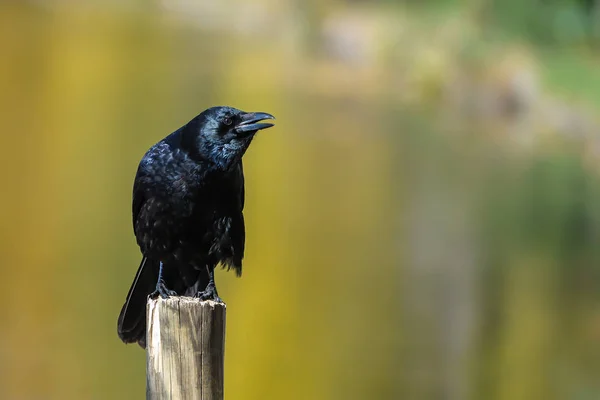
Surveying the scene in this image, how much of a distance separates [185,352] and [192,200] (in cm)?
119

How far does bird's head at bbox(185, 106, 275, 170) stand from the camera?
498 centimetres

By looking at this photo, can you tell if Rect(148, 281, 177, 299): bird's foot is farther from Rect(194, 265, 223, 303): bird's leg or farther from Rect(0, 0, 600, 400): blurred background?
Rect(0, 0, 600, 400): blurred background

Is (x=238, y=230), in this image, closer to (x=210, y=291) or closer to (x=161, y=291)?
(x=210, y=291)

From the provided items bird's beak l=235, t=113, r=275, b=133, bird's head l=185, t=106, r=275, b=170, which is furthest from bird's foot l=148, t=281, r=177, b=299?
bird's beak l=235, t=113, r=275, b=133

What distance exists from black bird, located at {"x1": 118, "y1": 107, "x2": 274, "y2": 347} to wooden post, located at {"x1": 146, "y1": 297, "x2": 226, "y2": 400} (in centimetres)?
93

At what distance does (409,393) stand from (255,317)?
1751 millimetres

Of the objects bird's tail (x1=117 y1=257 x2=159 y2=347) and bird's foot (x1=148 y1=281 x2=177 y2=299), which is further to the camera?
bird's tail (x1=117 y1=257 x2=159 y2=347)

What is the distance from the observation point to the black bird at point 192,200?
4992 millimetres

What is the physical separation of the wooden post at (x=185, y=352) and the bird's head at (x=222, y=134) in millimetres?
1157

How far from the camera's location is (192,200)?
498 centimetres

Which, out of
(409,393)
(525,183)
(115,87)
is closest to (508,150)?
(525,183)

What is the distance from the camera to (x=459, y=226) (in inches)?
572

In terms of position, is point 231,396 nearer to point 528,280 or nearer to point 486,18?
point 528,280

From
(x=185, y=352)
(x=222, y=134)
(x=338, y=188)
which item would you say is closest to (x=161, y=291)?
(x=222, y=134)
